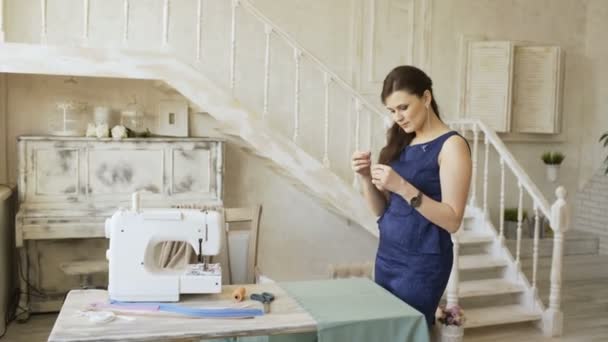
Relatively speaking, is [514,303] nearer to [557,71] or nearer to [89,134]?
[557,71]

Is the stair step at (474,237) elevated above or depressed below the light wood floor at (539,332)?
above

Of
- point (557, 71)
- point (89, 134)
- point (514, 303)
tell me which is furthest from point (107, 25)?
point (557, 71)

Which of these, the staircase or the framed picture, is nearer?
the staircase

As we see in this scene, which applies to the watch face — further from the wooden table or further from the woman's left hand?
the wooden table

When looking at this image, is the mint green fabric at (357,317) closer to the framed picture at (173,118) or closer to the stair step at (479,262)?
the stair step at (479,262)

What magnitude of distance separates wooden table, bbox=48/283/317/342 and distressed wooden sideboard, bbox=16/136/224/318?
2421 mm

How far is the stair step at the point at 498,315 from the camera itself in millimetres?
4414

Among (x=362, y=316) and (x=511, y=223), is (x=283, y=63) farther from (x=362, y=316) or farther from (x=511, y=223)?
(x=362, y=316)

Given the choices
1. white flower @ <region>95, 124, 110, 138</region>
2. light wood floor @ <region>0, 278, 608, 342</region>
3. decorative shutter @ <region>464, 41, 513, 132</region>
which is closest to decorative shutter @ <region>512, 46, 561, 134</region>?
decorative shutter @ <region>464, 41, 513, 132</region>

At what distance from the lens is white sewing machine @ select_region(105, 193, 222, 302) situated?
6.56 ft

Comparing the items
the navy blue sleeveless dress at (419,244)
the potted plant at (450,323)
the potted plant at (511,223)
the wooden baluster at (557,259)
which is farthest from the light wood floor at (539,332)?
the navy blue sleeveless dress at (419,244)

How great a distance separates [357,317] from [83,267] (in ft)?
10.2

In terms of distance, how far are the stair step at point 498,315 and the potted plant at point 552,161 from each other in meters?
2.23

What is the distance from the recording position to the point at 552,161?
6.38 m
